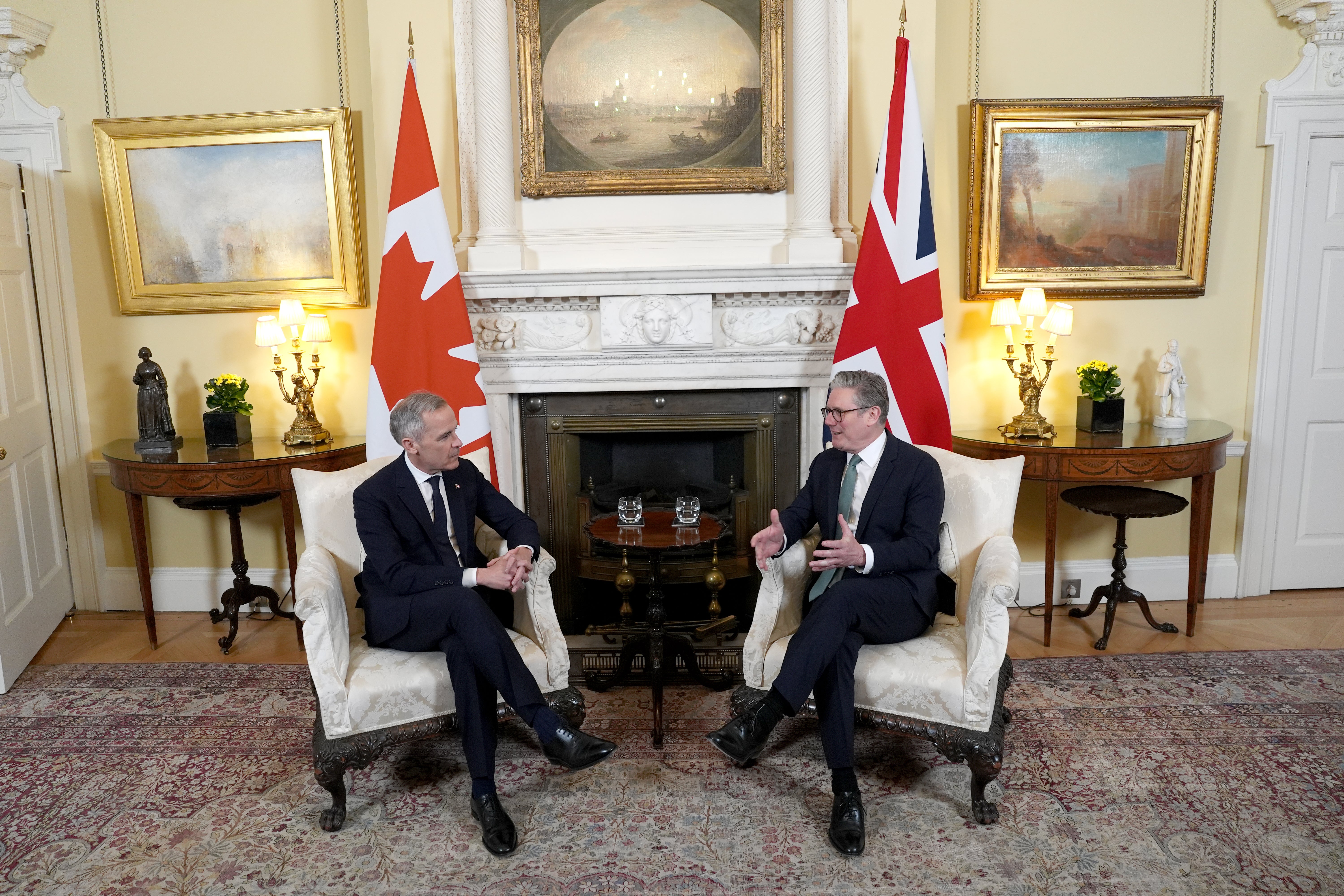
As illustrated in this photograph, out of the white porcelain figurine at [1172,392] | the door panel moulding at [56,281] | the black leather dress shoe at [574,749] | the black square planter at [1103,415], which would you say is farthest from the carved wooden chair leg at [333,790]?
the white porcelain figurine at [1172,392]

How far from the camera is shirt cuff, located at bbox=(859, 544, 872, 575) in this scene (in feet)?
9.55

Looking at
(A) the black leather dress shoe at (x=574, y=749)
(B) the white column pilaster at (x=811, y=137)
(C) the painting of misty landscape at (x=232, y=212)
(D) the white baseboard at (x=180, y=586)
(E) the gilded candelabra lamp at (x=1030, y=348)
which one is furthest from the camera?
(D) the white baseboard at (x=180, y=586)

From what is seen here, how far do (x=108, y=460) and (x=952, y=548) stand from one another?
366 centimetres

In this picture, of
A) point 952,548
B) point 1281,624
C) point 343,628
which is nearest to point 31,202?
point 343,628

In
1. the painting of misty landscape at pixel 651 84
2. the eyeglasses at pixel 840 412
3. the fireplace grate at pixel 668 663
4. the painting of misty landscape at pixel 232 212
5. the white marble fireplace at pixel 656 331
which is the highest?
the painting of misty landscape at pixel 651 84

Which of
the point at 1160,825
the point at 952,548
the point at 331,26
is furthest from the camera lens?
the point at 331,26

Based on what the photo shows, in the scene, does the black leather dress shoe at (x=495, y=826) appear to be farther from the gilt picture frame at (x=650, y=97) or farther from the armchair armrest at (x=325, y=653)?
the gilt picture frame at (x=650, y=97)

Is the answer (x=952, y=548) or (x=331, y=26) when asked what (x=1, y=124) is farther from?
(x=952, y=548)

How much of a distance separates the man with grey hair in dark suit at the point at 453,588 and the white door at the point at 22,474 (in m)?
2.02

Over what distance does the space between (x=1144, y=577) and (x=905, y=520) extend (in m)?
2.40

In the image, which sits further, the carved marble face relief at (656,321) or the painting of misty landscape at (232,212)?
the painting of misty landscape at (232,212)

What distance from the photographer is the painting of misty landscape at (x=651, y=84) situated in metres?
4.05

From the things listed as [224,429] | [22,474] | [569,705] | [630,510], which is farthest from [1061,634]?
[22,474]

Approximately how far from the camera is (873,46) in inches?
159
